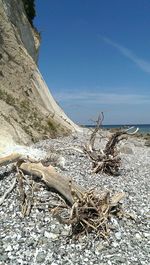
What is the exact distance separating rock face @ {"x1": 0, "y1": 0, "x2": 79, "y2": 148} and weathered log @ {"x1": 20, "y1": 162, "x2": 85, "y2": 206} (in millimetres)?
8054

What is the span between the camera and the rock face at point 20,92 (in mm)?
26859

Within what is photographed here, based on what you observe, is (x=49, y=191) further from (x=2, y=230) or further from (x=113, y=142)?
(x=113, y=142)

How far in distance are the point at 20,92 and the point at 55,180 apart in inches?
745

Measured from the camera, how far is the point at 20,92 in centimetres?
3194

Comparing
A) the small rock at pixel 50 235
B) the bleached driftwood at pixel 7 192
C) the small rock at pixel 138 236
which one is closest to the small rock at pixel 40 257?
the small rock at pixel 50 235

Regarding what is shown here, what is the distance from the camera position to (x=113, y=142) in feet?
71.5

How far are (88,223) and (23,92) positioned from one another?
2193 cm

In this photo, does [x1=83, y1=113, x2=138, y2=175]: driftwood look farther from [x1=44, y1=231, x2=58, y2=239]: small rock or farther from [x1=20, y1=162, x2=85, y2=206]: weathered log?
[x1=44, y1=231, x2=58, y2=239]: small rock

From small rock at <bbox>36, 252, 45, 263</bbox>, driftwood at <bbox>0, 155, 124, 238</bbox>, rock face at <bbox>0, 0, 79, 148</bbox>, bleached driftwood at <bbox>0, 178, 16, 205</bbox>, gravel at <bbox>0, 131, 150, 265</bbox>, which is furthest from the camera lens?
rock face at <bbox>0, 0, 79, 148</bbox>

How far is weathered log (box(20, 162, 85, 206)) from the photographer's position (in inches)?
507

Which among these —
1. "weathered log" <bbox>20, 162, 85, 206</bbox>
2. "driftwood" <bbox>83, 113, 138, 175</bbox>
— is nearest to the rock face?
"driftwood" <bbox>83, 113, 138, 175</bbox>

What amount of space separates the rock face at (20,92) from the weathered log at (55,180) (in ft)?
26.4

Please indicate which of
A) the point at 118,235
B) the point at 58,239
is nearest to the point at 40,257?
the point at 58,239

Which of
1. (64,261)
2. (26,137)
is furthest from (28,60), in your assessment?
(64,261)
